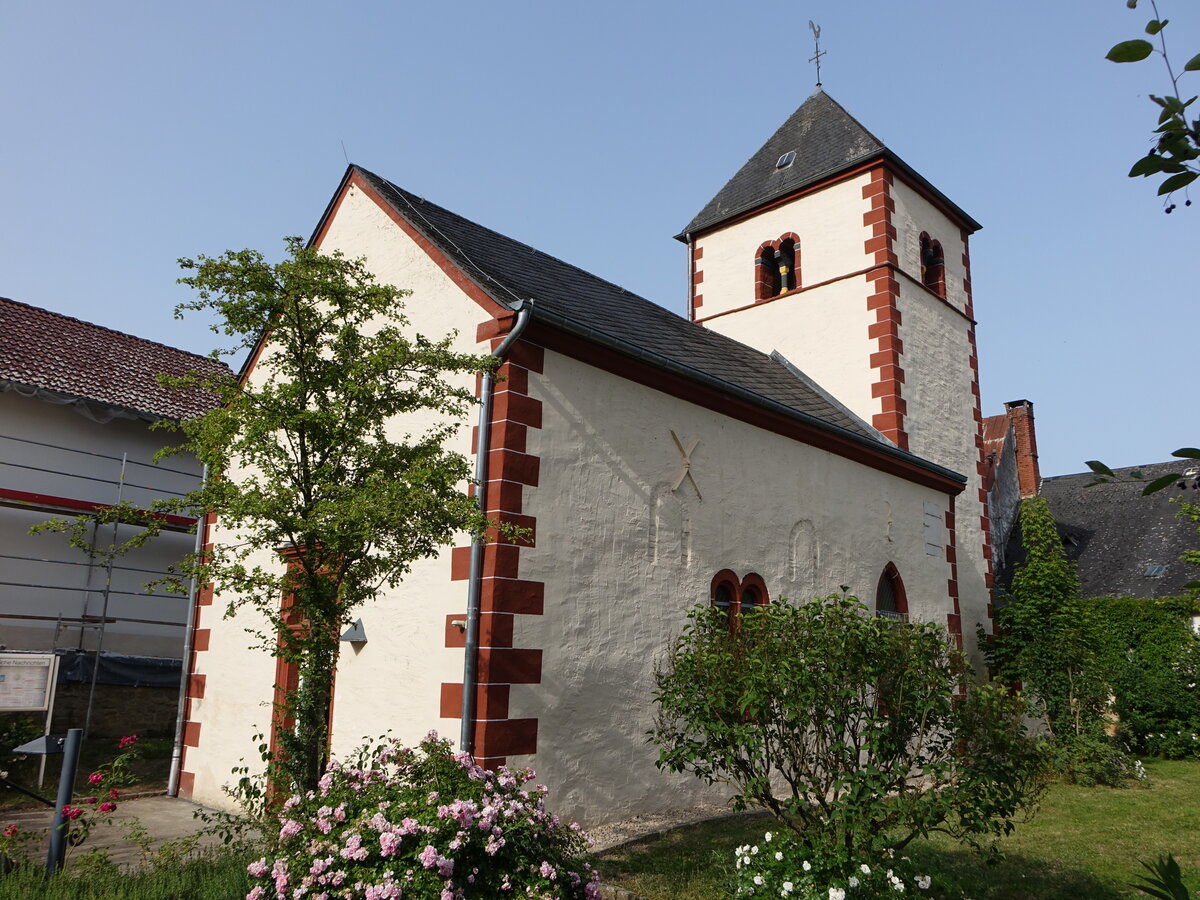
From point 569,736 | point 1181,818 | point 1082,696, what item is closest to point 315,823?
point 569,736

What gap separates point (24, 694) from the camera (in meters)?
9.78

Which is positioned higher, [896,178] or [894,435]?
[896,178]

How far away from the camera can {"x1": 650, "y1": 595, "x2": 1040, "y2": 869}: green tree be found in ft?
17.8

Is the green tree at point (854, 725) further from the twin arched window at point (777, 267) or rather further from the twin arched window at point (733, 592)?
the twin arched window at point (777, 267)

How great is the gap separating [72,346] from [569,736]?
12.6 m

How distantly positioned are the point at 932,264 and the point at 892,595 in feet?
24.5

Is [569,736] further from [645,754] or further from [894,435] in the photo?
Answer: [894,435]

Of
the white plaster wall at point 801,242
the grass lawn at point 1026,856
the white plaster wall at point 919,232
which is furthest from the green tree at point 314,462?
the white plaster wall at point 919,232

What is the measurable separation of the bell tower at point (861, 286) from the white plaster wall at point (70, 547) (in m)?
10.8

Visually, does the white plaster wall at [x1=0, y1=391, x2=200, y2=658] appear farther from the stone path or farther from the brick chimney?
the brick chimney

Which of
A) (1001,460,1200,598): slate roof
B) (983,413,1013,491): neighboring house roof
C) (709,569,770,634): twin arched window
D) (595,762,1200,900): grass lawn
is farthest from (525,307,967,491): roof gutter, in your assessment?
(983,413,1013,491): neighboring house roof

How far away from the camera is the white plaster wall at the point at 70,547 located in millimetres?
13492

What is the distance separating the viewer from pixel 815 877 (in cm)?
517

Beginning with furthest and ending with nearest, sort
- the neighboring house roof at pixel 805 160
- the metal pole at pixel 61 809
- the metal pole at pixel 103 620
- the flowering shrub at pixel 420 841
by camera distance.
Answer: the neighboring house roof at pixel 805 160 → the metal pole at pixel 103 620 → the metal pole at pixel 61 809 → the flowering shrub at pixel 420 841
